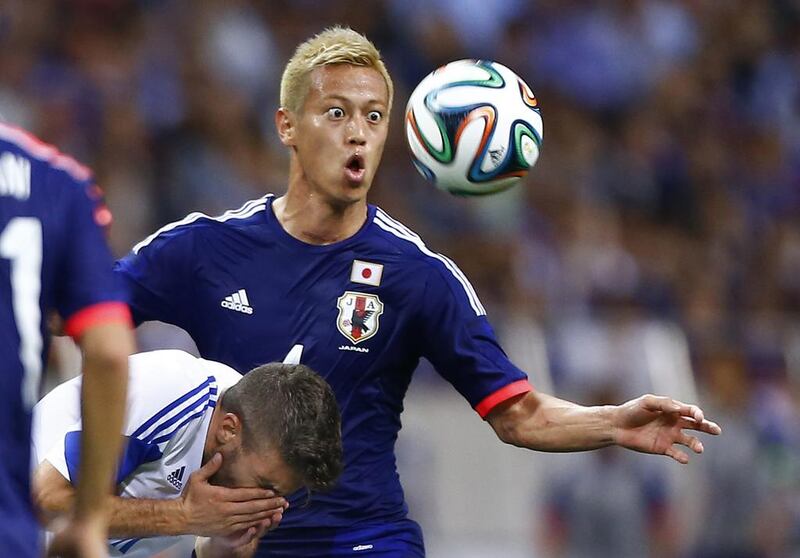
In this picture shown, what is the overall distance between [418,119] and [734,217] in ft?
28.2

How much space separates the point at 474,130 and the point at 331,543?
163 centimetres

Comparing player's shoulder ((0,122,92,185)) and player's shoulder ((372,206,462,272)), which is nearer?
player's shoulder ((0,122,92,185))

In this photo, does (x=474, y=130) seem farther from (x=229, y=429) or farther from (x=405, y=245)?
(x=229, y=429)

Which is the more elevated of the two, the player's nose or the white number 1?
the player's nose

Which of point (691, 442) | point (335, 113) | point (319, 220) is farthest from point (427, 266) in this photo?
point (691, 442)

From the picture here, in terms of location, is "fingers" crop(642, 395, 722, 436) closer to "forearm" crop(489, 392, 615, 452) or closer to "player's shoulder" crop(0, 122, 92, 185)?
"forearm" crop(489, 392, 615, 452)

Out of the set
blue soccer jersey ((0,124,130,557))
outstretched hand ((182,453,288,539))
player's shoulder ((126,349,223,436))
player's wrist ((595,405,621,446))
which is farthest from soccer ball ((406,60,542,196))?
blue soccer jersey ((0,124,130,557))

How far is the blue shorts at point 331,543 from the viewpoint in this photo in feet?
18.2

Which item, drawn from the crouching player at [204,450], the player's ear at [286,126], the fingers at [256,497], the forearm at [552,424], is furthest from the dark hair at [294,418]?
the player's ear at [286,126]

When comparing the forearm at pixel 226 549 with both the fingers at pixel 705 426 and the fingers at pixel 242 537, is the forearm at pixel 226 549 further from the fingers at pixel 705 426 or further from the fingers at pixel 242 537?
the fingers at pixel 705 426

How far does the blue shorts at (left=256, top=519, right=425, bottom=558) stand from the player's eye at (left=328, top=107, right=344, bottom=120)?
1509mm

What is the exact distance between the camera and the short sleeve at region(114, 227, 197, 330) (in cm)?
573

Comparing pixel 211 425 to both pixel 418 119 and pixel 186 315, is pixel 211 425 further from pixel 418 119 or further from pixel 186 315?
pixel 418 119

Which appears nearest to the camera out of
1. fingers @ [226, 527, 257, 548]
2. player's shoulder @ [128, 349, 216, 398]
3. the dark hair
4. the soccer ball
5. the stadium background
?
the dark hair
